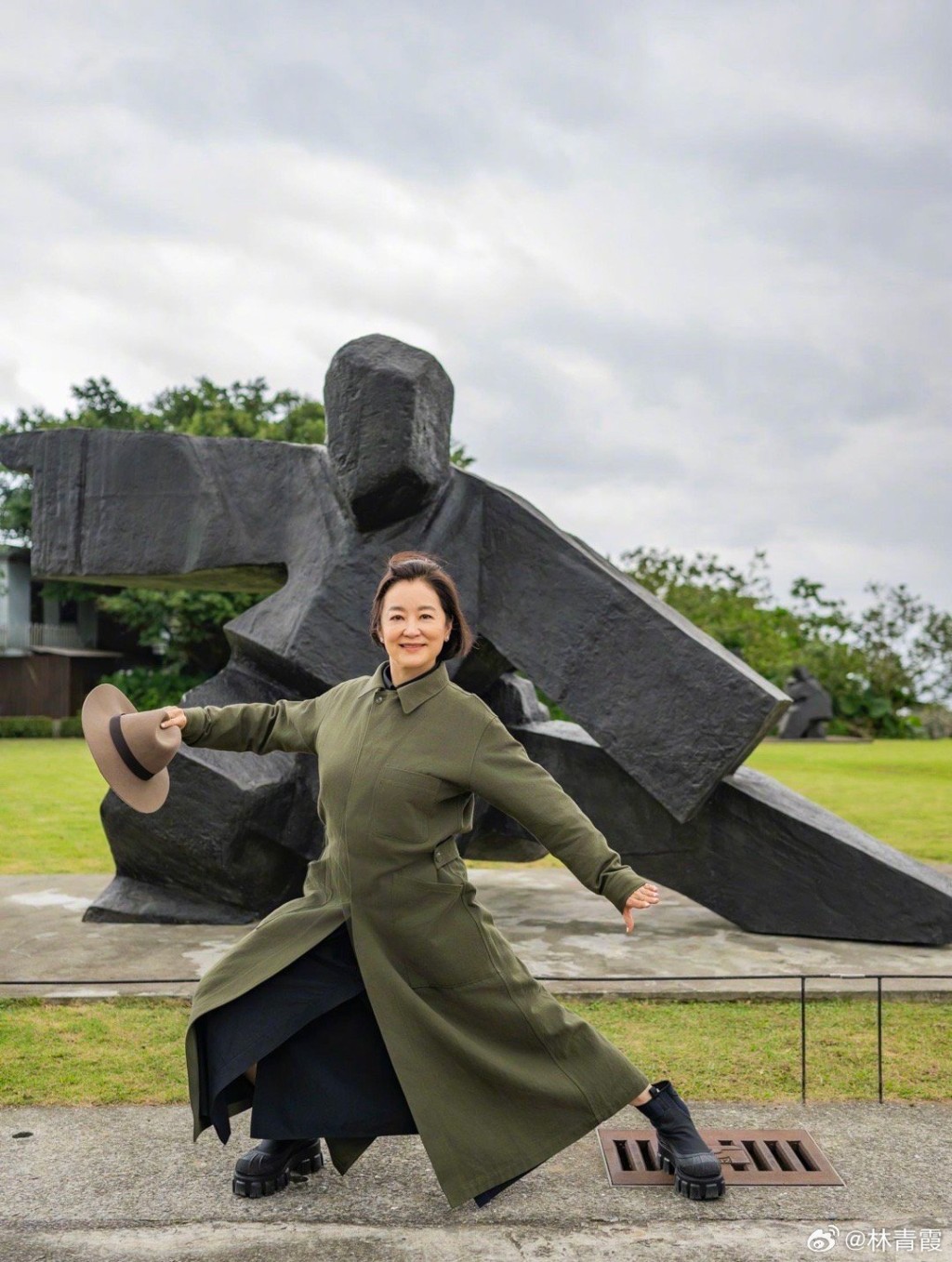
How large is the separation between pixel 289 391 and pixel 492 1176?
→ 25254mm

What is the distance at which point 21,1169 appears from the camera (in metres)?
3.00

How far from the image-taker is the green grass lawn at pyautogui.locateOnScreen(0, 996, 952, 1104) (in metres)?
3.66

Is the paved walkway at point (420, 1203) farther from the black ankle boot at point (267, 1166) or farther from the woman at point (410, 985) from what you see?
the woman at point (410, 985)

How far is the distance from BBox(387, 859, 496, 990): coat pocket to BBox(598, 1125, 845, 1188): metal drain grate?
0.73m

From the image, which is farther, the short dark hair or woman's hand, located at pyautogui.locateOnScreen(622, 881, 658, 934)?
the short dark hair

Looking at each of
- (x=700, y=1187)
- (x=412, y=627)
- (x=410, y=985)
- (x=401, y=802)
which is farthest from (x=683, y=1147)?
(x=412, y=627)

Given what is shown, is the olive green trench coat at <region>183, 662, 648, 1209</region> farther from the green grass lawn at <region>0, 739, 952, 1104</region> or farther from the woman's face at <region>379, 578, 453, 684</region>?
the green grass lawn at <region>0, 739, 952, 1104</region>

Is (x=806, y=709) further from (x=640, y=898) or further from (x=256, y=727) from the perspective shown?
(x=640, y=898)

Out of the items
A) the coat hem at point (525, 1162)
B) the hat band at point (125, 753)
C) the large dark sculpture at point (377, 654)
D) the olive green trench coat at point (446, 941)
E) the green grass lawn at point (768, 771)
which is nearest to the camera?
the coat hem at point (525, 1162)

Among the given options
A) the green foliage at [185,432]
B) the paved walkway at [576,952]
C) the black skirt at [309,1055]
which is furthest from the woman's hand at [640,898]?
the green foliage at [185,432]

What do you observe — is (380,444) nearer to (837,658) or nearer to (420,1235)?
(420,1235)

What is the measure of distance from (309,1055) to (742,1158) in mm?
1149

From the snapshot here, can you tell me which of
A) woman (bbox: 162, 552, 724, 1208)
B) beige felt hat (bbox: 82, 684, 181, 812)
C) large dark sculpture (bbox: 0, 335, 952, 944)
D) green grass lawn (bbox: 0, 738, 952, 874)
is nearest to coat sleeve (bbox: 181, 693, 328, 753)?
beige felt hat (bbox: 82, 684, 181, 812)

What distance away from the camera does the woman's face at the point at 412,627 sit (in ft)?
9.22
